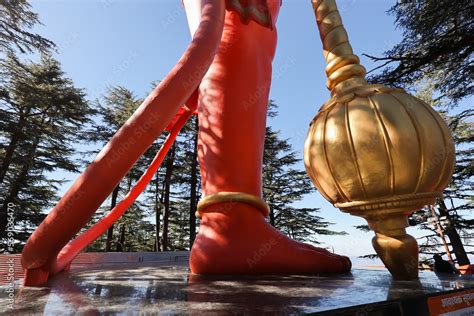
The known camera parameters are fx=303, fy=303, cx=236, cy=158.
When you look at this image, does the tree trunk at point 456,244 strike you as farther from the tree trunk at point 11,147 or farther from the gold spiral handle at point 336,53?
the tree trunk at point 11,147

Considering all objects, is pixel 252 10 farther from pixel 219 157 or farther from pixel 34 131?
pixel 34 131

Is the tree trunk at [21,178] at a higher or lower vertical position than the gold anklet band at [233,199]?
higher

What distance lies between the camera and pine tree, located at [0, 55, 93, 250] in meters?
14.0

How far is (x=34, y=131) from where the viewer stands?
14438 mm

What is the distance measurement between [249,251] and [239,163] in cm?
78

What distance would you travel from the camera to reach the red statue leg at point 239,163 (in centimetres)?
240

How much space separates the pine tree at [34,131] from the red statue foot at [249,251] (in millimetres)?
13438

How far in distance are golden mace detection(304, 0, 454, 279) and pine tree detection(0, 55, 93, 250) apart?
1461 cm

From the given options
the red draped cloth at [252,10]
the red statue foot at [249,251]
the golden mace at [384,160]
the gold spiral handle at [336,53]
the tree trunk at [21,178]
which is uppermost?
the tree trunk at [21,178]

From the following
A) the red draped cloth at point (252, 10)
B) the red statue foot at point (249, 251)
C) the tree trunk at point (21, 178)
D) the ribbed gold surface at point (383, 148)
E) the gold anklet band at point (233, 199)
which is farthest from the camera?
the tree trunk at point (21, 178)

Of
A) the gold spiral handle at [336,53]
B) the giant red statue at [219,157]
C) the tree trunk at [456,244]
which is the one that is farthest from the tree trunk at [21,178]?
the tree trunk at [456,244]

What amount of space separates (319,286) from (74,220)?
154cm

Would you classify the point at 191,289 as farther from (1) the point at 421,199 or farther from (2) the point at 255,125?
(2) the point at 255,125

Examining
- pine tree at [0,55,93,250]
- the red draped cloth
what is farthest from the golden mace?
pine tree at [0,55,93,250]
